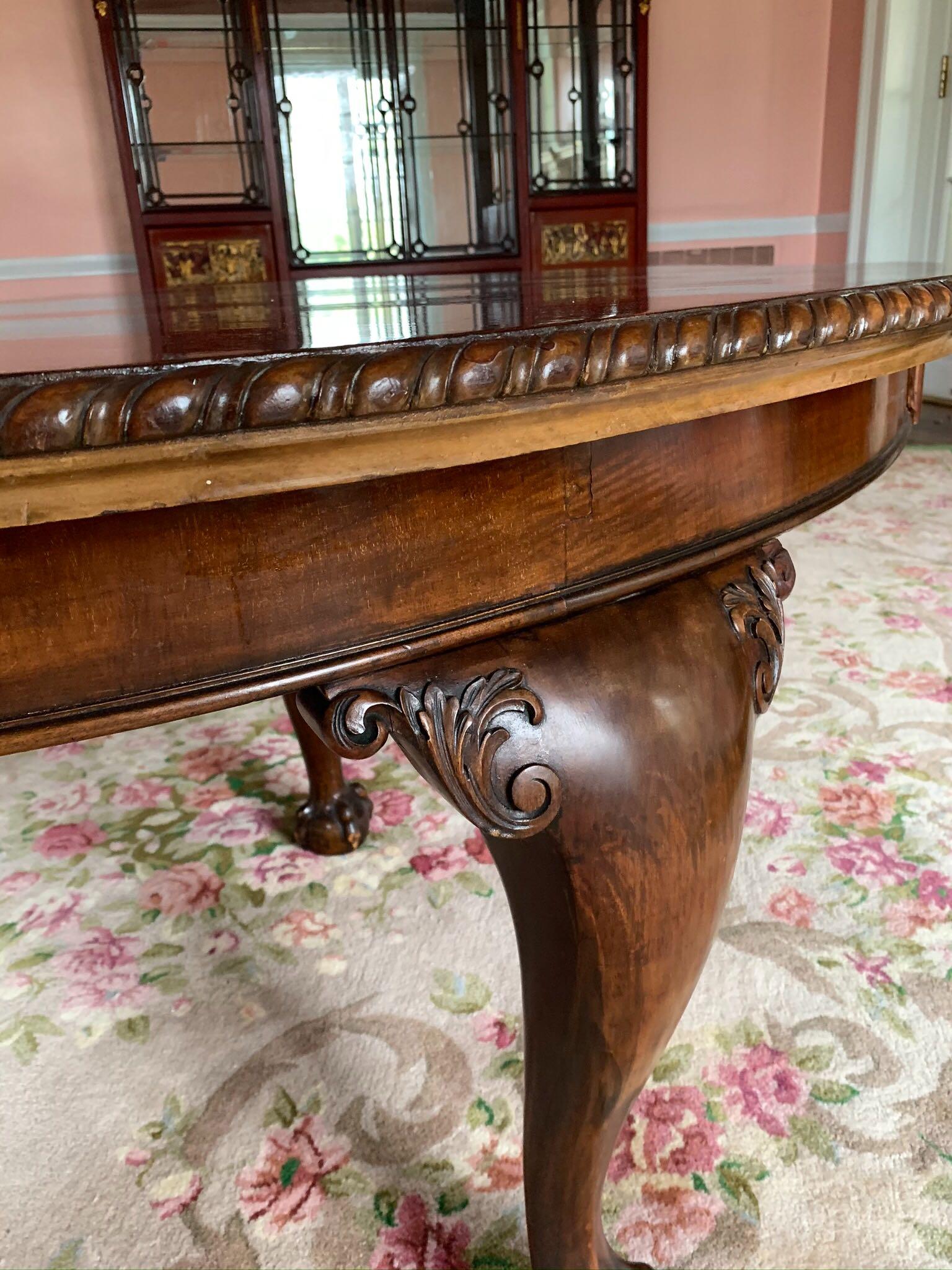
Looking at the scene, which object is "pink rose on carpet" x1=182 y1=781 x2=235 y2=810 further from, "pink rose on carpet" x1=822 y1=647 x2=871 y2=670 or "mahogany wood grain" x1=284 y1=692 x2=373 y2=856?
"pink rose on carpet" x1=822 y1=647 x2=871 y2=670

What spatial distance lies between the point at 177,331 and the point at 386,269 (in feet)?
7.08

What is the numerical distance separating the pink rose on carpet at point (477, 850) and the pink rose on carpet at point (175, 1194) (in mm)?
333

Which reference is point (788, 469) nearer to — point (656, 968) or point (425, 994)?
point (656, 968)

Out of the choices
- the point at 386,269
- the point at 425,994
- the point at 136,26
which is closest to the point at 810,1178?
the point at 425,994

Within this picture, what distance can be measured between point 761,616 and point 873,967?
0.44 metres

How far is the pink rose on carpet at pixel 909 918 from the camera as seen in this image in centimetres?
69

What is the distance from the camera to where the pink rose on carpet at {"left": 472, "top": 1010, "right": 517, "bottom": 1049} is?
24.1 inches

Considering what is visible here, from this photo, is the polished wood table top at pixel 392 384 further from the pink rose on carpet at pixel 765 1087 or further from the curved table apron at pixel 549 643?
the pink rose on carpet at pixel 765 1087

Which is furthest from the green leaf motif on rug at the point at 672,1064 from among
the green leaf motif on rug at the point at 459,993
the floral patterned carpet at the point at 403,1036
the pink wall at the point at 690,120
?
the pink wall at the point at 690,120

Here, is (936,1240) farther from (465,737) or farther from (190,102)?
(190,102)

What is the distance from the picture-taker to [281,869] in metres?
0.81

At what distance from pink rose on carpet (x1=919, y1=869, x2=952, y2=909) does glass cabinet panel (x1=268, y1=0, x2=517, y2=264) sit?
6.51ft

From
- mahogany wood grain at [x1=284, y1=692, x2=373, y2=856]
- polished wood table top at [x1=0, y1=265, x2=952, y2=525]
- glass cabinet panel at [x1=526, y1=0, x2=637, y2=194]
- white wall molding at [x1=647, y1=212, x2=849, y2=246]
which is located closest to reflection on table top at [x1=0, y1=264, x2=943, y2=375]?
polished wood table top at [x1=0, y1=265, x2=952, y2=525]

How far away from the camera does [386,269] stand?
231 cm
